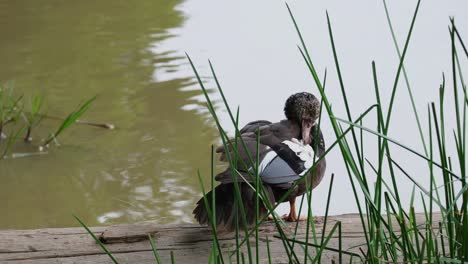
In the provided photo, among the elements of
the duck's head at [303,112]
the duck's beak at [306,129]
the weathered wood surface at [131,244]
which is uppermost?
the duck's head at [303,112]

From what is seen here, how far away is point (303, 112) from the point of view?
125 inches

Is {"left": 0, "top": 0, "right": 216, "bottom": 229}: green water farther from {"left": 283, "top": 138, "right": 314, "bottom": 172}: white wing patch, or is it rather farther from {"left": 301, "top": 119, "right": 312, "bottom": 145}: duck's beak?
{"left": 283, "top": 138, "right": 314, "bottom": 172}: white wing patch

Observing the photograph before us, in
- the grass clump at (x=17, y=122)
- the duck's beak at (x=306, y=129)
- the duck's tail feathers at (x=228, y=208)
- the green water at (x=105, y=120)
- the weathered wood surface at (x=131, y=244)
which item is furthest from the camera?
the grass clump at (x=17, y=122)

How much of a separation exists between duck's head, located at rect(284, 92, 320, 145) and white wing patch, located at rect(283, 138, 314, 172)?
0.39ft

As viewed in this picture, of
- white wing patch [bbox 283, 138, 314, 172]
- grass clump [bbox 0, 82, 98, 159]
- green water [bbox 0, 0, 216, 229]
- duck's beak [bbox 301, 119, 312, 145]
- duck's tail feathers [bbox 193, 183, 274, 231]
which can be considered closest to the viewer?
duck's tail feathers [bbox 193, 183, 274, 231]

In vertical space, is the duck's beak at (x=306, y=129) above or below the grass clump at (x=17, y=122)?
below

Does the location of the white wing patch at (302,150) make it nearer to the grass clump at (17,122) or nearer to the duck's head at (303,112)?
the duck's head at (303,112)

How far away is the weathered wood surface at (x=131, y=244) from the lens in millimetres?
2467

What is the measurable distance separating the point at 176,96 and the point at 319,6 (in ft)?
6.28

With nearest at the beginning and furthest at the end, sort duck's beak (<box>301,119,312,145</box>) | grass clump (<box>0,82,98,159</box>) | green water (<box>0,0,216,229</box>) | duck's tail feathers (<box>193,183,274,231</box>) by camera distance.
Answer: duck's tail feathers (<box>193,183,274,231</box>) → duck's beak (<box>301,119,312,145</box>) → green water (<box>0,0,216,229</box>) → grass clump (<box>0,82,98,159</box>)

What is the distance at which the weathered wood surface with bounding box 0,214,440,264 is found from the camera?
8.09 ft

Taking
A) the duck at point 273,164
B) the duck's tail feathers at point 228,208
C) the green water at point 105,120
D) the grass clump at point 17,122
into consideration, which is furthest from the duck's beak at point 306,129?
the grass clump at point 17,122

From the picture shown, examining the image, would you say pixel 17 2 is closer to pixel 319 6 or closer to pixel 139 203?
pixel 319 6

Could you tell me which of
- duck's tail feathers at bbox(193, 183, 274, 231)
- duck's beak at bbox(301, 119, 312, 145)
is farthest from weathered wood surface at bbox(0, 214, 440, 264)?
duck's beak at bbox(301, 119, 312, 145)
